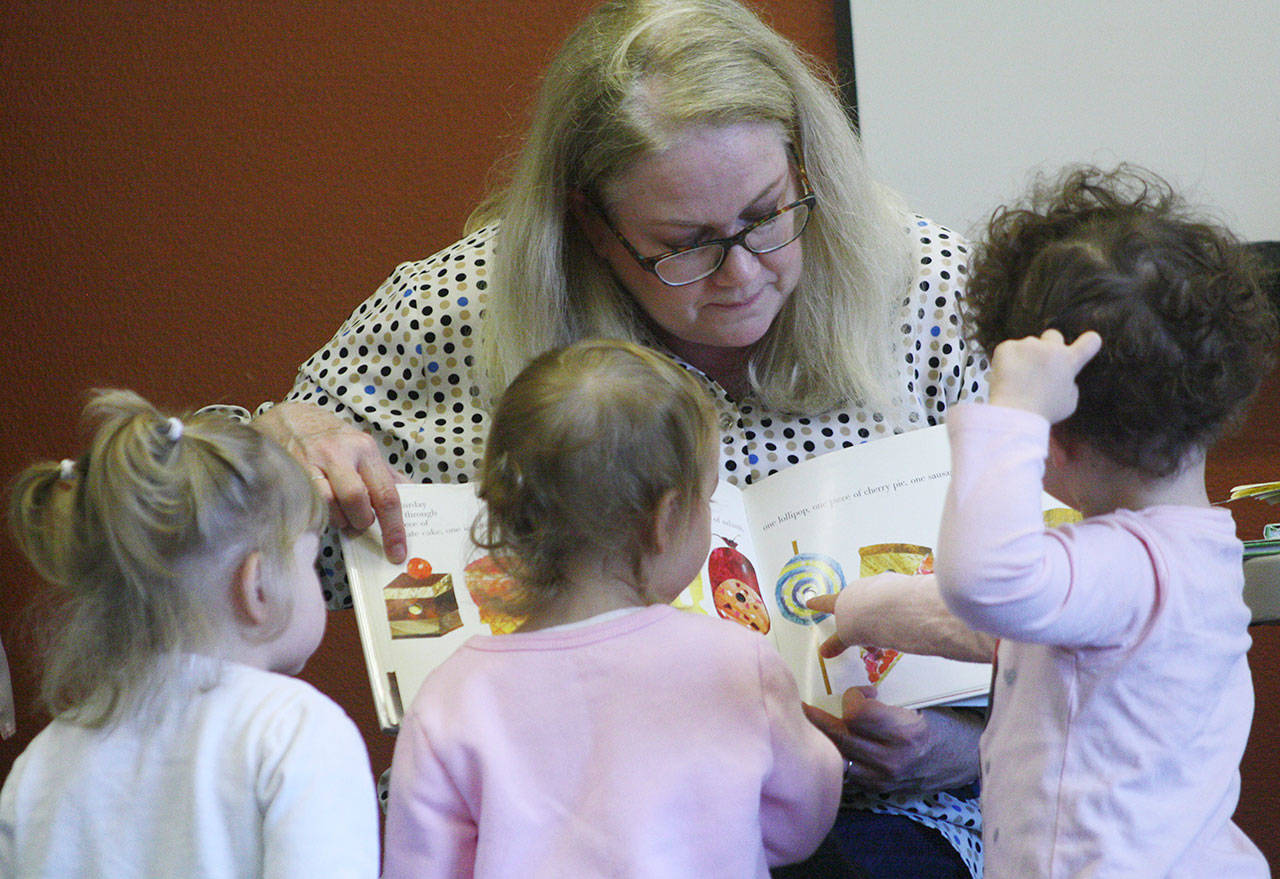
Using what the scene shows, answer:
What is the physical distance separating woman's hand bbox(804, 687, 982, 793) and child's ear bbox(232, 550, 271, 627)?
46 centimetres

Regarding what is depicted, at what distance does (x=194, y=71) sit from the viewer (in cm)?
230

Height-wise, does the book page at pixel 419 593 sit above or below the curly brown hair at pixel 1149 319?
below

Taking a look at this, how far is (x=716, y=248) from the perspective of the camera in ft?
4.20

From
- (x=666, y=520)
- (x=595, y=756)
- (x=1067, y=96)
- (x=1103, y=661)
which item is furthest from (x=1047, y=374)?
(x=1067, y=96)

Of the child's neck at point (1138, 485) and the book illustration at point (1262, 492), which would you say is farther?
the book illustration at point (1262, 492)

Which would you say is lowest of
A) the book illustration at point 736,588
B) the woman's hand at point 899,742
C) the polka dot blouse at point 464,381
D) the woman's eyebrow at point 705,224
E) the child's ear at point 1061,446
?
the woman's hand at point 899,742

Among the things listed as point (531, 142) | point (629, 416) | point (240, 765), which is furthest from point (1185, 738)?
point (531, 142)

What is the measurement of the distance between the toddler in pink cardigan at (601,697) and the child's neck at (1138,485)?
26 centimetres

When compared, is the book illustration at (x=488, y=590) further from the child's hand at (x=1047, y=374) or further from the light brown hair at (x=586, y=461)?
the child's hand at (x=1047, y=374)

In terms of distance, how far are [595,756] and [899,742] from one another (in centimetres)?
32

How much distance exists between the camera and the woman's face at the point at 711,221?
1.24 metres

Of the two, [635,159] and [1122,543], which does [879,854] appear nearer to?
[1122,543]

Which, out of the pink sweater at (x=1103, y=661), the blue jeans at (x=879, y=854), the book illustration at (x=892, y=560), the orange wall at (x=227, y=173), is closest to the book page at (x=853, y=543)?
the book illustration at (x=892, y=560)

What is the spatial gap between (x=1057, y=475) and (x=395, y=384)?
83 centimetres
